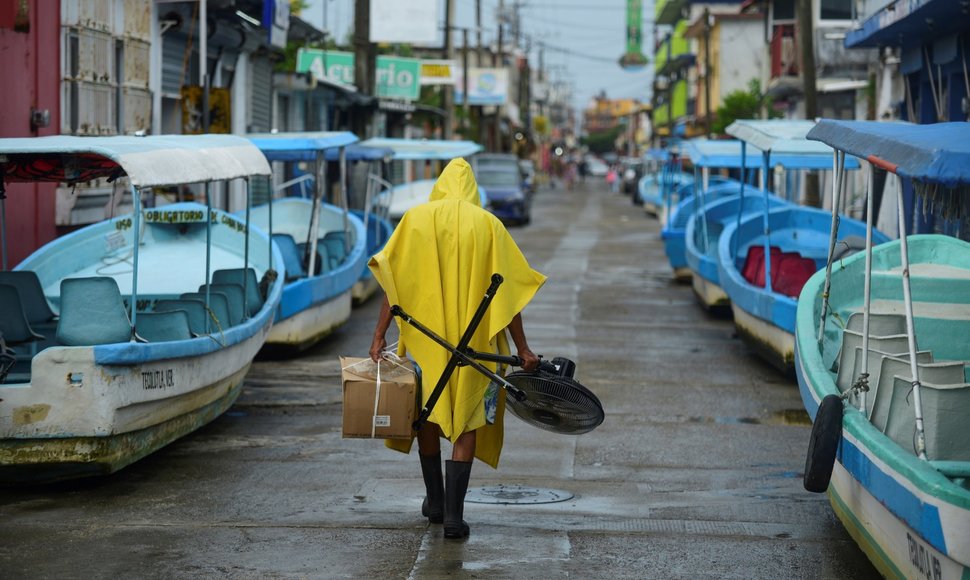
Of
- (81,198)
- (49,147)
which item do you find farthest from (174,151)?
(81,198)

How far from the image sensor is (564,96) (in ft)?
617

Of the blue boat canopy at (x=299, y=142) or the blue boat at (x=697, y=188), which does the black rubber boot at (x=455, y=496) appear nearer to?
the blue boat canopy at (x=299, y=142)

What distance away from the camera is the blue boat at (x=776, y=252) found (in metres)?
12.6

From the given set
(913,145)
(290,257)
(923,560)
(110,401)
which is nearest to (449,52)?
(290,257)

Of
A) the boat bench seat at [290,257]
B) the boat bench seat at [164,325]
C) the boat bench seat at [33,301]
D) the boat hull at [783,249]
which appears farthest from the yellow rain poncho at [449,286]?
the boat bench seat at [290,257]

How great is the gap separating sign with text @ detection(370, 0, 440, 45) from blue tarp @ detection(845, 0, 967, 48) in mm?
11963

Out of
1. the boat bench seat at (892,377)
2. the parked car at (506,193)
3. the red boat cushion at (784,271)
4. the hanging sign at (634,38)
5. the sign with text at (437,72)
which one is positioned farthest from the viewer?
the hanging sign at (634,38)

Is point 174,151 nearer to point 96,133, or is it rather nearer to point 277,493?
point 277,493

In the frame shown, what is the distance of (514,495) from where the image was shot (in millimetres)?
7844

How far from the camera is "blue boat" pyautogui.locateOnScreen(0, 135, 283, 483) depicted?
749cm

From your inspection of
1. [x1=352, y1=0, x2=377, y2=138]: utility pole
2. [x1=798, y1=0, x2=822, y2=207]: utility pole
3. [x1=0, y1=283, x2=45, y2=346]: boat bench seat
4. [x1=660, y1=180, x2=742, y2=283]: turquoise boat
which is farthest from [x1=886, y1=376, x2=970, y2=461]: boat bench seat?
[x1=352, y1=0, x2=377, y2=138]: utility pole

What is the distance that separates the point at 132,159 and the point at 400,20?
2238cm

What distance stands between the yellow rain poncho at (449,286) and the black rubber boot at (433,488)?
28cm

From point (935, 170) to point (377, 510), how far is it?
375cm
